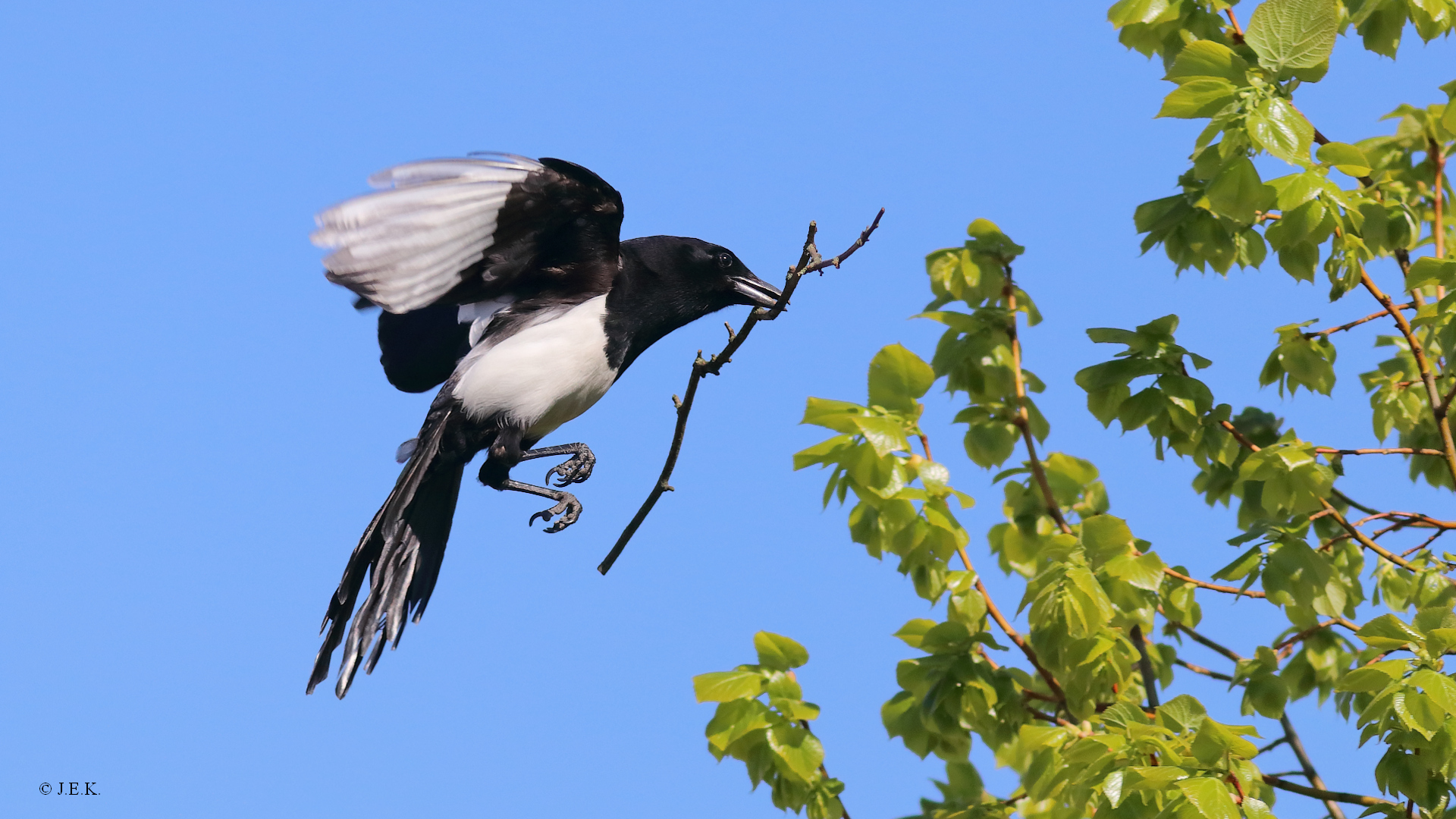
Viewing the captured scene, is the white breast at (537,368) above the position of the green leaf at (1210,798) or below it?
above

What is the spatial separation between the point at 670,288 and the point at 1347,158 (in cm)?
260

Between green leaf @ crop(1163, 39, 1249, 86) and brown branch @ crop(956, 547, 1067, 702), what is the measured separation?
1.63 metres

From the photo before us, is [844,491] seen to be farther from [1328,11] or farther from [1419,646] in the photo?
[1328,11]

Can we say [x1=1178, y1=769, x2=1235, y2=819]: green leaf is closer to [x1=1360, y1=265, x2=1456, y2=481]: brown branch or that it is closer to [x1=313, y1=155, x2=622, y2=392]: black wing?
[x1=1360, y1=265, x2=1456, y2=481]: brown branch

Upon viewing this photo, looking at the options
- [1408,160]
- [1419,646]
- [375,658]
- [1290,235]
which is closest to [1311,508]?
[1419,646]

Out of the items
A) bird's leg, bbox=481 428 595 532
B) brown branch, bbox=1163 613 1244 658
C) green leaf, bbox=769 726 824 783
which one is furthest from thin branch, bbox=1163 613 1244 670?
bird's leg, bbox=481 428 595 532

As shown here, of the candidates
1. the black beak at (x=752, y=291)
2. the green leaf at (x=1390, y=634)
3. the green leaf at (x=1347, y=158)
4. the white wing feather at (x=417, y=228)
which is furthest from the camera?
the black beak at (x=752, y=291)

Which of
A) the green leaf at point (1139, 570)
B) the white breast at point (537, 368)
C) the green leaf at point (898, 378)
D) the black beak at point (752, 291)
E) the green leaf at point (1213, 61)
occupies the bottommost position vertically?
the green leaf at point (1139, 570)

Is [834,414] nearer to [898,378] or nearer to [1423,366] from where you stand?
[898,378]

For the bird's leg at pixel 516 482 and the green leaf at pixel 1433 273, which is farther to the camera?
the bird's leg at pixel 516 482

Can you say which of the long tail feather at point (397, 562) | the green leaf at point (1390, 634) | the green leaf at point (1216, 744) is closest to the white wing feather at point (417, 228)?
the long tail feather at point (397, 562)

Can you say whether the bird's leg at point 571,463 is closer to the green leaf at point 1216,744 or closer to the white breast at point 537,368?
the white breast at point 537,368

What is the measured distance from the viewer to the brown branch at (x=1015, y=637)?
407 centimetres

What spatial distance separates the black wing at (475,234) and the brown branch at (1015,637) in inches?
78.4
